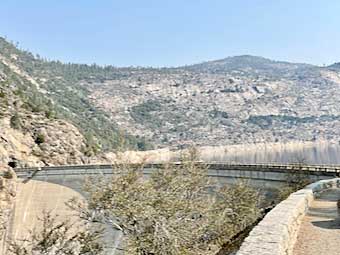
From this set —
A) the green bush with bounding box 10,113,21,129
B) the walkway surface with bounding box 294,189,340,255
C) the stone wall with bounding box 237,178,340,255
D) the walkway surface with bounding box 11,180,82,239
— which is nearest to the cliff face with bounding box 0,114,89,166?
the green bush with bounding box 10,113,21,129

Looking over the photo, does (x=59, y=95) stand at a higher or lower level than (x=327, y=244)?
higher

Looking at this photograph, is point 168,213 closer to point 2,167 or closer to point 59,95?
point 2,167

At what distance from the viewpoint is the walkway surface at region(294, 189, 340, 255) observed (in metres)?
12.4

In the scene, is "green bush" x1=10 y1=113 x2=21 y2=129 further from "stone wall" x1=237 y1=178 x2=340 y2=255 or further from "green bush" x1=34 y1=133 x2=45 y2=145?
"stone wall" x1=237 y1=178 x2=340 y2=255

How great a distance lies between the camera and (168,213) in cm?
1864

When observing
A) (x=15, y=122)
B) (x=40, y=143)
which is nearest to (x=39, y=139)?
(x=40, y=143)

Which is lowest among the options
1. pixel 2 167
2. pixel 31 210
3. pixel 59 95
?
pixel 31 210

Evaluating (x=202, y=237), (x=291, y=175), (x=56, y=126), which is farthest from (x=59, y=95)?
(x=202, y=237)

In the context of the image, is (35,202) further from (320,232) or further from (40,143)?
(320,232)

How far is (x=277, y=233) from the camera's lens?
1041 cm

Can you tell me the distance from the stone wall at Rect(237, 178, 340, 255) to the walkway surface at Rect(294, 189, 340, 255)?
0.23 meters

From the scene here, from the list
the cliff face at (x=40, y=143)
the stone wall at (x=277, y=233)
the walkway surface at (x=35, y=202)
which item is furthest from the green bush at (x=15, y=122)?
the stone wall at (x=277, y=233)

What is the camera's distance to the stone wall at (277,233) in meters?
9.07

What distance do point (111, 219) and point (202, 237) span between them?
379cm
